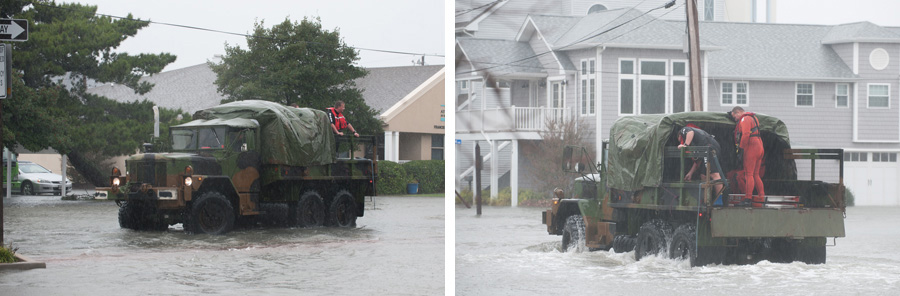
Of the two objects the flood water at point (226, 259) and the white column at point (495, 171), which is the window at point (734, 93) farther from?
the flood water at point (226, 259)

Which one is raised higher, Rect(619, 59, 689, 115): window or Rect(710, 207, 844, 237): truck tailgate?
Rect(619, 59, 689, 115): window

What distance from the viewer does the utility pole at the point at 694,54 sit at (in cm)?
417

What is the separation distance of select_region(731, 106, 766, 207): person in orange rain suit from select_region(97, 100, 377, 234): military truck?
21.7 feet

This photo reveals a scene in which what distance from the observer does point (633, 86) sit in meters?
4.36

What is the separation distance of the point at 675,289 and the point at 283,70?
12.1 m

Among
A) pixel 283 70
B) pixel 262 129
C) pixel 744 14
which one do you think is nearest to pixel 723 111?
pixel 744 14

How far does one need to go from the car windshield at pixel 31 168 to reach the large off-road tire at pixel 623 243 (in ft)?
47.7

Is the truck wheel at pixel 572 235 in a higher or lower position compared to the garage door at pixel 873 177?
lower

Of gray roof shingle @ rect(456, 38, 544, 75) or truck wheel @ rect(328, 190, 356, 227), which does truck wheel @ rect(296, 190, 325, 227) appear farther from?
gray roof shingle @ rect(456, 38, 544, 75)

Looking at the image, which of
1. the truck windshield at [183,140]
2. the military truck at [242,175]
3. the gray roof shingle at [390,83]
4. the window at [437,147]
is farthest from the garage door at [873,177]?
the window at [437,147]

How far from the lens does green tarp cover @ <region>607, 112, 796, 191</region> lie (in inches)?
181

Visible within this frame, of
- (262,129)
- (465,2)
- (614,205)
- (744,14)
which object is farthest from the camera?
(262,129)

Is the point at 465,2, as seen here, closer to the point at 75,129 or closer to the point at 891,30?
the point at 891,30

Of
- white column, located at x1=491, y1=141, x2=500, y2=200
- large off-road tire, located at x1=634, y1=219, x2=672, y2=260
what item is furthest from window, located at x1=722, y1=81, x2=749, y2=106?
white column, located at x1=491, y1=141, x2=500, y2=200
